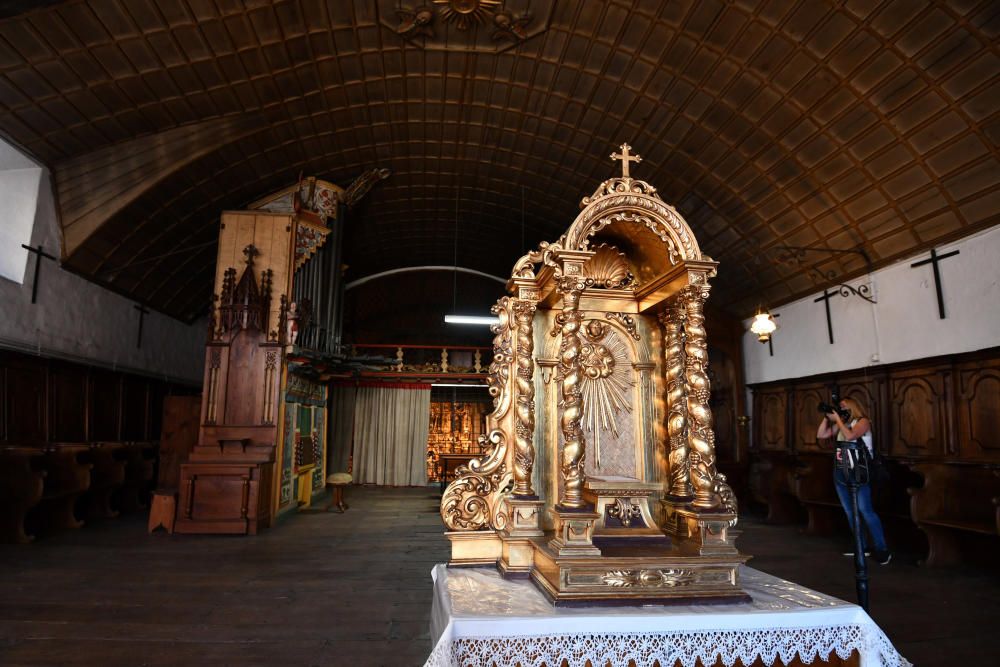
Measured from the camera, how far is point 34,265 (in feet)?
23.0

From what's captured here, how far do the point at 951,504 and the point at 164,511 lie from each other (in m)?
9.33

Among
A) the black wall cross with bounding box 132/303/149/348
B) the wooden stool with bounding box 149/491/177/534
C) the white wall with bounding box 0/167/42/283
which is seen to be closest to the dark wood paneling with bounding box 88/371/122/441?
the black wall cross with bounding box 132/303/149/348

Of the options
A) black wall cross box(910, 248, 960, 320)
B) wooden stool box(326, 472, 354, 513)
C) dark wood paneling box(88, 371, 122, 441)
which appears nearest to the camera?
black wall cross box(910, 248, 960, 320)

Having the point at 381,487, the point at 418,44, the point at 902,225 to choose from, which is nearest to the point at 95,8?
the point at 418,44

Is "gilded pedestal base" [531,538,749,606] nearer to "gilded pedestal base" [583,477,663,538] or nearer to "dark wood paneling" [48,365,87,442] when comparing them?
"gilded pedestal base" [583,477,663,538]

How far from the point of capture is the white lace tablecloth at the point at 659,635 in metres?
2.34

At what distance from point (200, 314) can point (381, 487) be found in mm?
5895

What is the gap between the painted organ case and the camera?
7324mm

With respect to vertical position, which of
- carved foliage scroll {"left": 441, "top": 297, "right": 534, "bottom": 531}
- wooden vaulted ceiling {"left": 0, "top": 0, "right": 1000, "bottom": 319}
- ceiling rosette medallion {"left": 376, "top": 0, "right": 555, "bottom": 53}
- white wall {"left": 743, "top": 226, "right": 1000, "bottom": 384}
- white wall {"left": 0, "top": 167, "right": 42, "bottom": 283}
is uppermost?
ceiling rosette medallion {"left": 376, "top": 0, "right": 555, "bottom": 53}

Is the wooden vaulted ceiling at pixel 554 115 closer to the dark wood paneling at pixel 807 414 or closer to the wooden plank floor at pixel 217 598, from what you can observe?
the dark wood paneling at pixel 807 414

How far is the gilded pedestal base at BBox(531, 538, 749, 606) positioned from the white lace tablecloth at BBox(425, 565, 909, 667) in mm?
108

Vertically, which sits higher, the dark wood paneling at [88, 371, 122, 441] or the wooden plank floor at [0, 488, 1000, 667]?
the dark wood paneling at [88, 371, 122, 441]

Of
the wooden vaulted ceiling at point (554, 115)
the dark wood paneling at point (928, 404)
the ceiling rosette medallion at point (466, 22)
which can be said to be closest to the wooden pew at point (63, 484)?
the wooden vaulted ceiling at point (554, 115)

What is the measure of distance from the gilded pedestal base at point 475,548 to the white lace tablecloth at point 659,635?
82 centimetres
